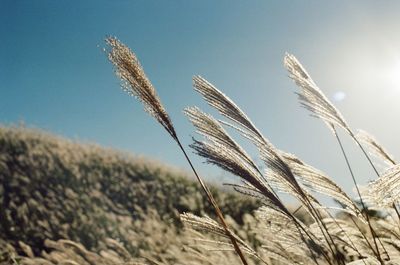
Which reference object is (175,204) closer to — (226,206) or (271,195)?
(226,206)

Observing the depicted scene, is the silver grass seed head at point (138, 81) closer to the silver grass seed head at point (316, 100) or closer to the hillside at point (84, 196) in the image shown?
the silver grass seed head at point (316, 100)

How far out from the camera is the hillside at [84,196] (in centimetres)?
991

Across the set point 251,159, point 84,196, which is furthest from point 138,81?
point 84,196

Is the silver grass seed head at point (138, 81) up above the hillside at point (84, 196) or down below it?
below

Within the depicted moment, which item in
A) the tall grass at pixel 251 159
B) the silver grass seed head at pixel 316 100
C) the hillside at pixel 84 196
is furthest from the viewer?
the hillside at pixel 84 196

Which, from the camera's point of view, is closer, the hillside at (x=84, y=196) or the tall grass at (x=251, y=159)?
the tall grass at (x=251, y=159)

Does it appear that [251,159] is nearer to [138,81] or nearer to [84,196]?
[138,81]

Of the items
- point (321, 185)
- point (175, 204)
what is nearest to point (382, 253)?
point (321, 185)

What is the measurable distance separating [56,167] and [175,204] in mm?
3229

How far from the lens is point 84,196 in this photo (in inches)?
472

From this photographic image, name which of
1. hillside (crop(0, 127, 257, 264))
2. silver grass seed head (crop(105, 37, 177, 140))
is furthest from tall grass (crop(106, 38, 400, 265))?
hillside (crop(0, 127, 257, 264))

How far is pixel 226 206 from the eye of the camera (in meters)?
12.7

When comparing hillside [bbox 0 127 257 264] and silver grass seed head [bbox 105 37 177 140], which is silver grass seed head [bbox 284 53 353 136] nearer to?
silver grass seed head [bbox 105 37 177 140]

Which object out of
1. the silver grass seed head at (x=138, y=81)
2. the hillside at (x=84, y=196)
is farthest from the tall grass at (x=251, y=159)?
the hillside at (x=84, y=196)
